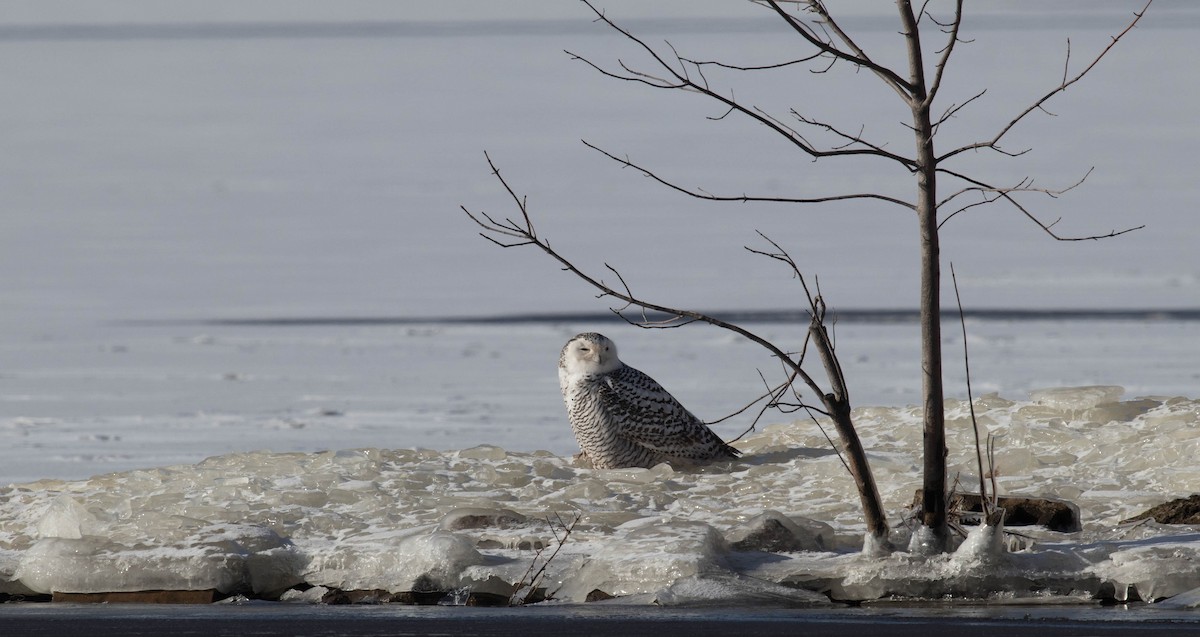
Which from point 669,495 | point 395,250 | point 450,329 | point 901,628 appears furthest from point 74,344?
point 901,628

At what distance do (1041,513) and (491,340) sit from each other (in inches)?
321

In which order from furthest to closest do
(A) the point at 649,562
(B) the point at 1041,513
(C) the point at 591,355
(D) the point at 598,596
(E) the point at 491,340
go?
(E) the point at 491,340 → (C) the point at 591,355 → (B) the point at 1041,513 → (A) the point at 649,562 → (D) the point at 598,596

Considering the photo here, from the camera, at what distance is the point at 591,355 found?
8742 mm

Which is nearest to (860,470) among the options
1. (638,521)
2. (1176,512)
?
(638,521)

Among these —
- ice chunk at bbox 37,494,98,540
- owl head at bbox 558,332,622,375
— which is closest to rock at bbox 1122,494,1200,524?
owl head at bbox 558,332,622,375

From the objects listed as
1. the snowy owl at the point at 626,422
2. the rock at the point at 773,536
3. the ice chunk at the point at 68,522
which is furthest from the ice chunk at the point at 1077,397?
the ice chunk at the point at 68,522

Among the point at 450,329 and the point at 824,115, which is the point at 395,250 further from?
the point at 824,115

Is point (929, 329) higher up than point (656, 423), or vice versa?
point (929, 329)

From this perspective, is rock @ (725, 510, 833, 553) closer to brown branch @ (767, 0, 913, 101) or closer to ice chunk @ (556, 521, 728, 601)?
ice chunk @ (556, 521, 728, 601)

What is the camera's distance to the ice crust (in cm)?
624

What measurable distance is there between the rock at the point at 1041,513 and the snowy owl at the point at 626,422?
1.84 metres

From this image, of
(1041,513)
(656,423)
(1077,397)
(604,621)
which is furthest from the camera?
(1077,397)

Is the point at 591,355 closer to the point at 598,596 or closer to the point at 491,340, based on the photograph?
the point at 598,596

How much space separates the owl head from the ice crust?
468 millimetres
